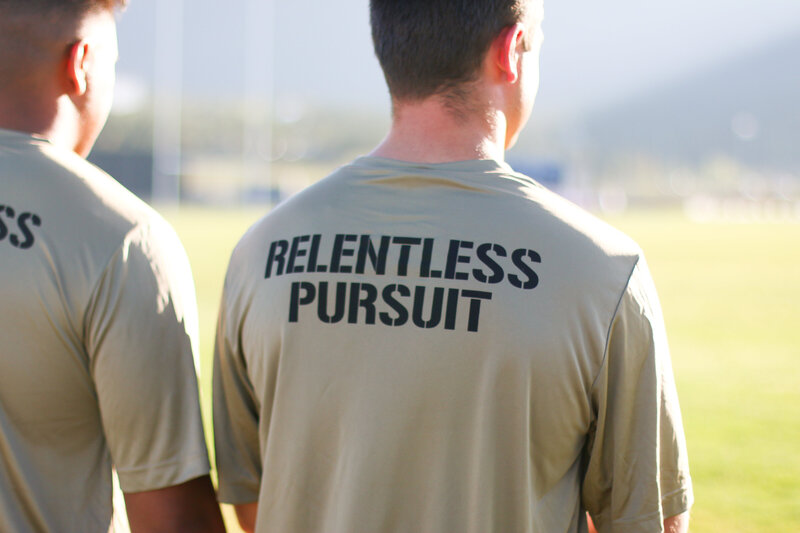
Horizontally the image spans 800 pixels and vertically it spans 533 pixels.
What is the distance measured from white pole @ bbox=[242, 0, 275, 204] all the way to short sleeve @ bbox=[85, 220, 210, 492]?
40.6m

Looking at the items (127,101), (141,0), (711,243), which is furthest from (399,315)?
(127,101)

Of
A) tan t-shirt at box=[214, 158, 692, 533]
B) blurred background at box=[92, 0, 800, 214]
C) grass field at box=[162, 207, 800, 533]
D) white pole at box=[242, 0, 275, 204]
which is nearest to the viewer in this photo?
tan t-shirt at box=[214, 158, 692, 533]

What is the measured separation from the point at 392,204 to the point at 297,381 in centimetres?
35

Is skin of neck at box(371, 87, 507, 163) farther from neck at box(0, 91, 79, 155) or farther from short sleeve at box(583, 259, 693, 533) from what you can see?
neck at box(0, 91, 79, 155)

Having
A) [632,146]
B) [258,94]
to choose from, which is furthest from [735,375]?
[632,146]

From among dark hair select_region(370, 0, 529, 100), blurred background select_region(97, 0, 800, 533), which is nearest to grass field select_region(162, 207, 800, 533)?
blurred background select_region(97, 0, 800, 533)

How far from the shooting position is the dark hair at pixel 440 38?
1.43 meters

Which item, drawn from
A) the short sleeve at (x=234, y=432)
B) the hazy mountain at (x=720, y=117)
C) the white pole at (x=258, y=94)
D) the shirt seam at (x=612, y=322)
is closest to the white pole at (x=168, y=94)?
the white pole at (x=258, y=94)

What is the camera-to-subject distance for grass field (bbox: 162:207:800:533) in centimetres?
396

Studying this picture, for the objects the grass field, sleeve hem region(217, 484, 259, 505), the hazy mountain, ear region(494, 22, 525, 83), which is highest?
the hazy mountain

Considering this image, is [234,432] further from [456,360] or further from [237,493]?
[456,360]

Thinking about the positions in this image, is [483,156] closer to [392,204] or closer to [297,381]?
[392,204]

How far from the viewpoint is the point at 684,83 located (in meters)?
83.4

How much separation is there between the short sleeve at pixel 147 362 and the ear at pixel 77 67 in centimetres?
32
